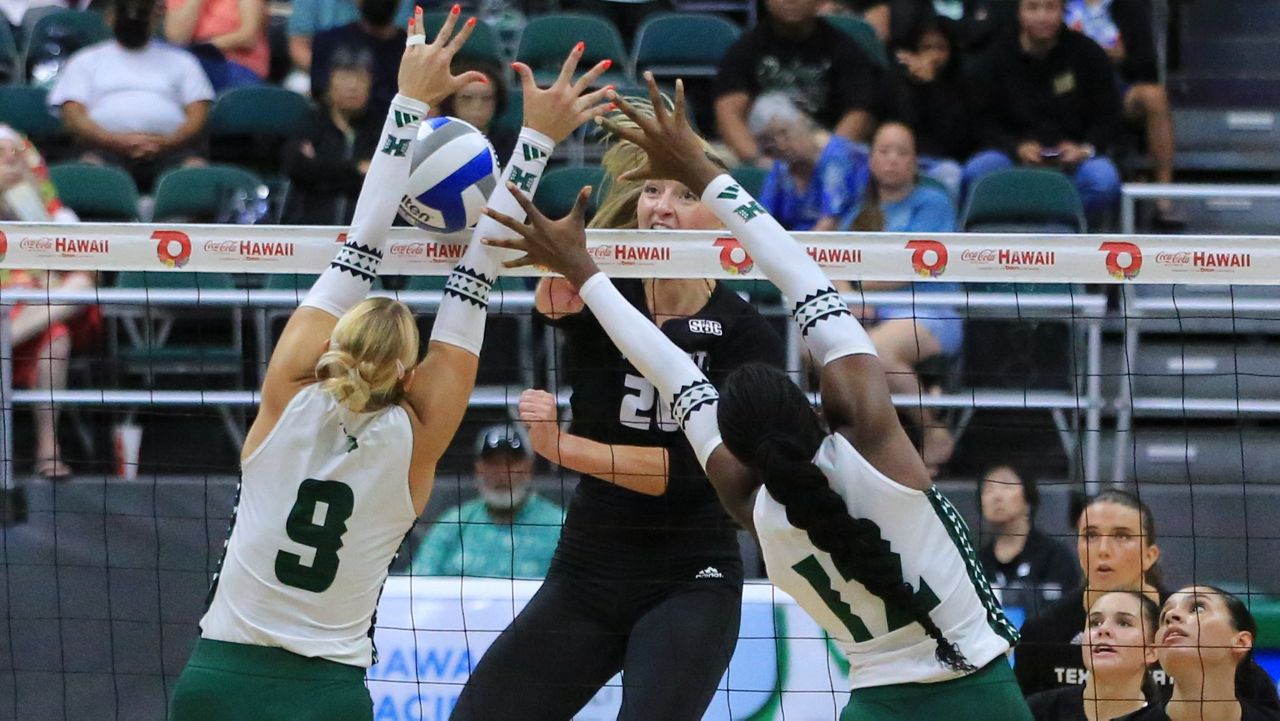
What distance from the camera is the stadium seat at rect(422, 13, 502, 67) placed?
8728mm

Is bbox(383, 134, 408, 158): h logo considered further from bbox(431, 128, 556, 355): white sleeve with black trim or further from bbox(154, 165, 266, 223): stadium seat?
bbox(154, 165, 266, 223): stadium seat

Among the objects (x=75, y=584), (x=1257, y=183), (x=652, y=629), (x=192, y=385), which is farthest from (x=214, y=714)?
(x=1257, y=183)

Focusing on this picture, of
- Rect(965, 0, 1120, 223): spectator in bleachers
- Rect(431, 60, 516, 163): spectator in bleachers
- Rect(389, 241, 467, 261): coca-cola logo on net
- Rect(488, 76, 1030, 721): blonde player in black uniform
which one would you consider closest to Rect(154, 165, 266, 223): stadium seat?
Rect(431, 60, 516, 163): spectator in bleachers

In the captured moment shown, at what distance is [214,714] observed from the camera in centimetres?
380

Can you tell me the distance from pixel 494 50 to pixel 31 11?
311cm

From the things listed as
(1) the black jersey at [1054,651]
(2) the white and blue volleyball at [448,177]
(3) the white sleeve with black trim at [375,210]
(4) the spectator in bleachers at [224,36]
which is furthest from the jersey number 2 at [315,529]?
(4) the spectator in bleachers at [224,36]

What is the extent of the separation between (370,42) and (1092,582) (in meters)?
4.77

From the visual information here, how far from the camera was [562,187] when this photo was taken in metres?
7.72

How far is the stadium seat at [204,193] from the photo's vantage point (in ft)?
Result: 26.5

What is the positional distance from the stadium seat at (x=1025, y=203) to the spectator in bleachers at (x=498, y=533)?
→ 2.53m

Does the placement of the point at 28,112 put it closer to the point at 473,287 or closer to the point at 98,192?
the point at 98,192

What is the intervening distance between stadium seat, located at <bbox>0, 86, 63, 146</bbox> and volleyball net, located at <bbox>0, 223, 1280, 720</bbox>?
1193 mm

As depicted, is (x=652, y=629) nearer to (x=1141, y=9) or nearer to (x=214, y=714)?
(x=214, y=714)

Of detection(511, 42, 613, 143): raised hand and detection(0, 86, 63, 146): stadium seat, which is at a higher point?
detection(0, 86, 63, 146): stadium seat
